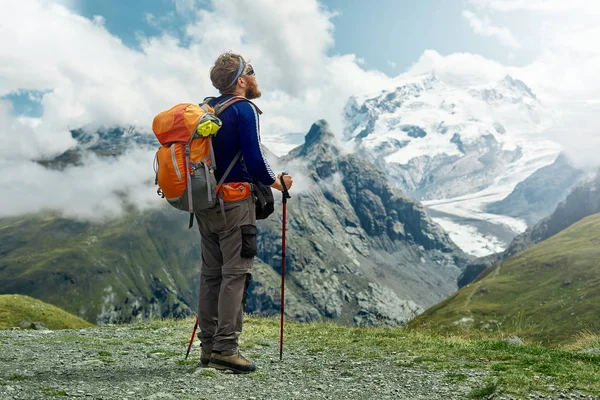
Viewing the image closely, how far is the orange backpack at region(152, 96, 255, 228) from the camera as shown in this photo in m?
9.55

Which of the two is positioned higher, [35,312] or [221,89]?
[221,89]

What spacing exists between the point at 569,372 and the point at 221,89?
9210 mm

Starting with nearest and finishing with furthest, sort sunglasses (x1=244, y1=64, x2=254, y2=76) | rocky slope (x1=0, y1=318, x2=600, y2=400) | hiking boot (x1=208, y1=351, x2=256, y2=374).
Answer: rocky slope (x1=0, y1=318, x2=600, y2=400) < hiking boot (x1=208, y1=351, x2=256, y2=374) < sunglasses (x1=244, y1=64, x2=254, y2=76)

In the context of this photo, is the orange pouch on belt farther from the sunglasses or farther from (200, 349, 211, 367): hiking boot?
(200, 349, 211, 367): hiking boot

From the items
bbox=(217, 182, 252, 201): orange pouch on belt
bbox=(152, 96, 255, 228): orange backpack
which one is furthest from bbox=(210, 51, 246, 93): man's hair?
bbox=(217, 182, 252, 201): orange pouch on belt

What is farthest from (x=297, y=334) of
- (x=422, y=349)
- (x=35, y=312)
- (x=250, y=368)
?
(x=35, y=312)

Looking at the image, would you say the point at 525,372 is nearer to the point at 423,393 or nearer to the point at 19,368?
the point at 423,393

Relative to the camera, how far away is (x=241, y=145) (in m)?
10.2

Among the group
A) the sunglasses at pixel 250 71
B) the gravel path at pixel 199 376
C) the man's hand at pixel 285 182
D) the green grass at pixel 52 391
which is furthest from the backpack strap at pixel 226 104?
the green grass at pixel 52 391

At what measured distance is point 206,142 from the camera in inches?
389

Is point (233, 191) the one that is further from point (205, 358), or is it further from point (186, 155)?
point (205, 358)

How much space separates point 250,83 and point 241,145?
5.29 ft

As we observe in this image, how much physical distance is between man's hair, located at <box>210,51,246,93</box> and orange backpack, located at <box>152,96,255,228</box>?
3.73 feet

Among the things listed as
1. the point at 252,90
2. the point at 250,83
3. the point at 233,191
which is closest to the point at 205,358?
the point at 233,191
